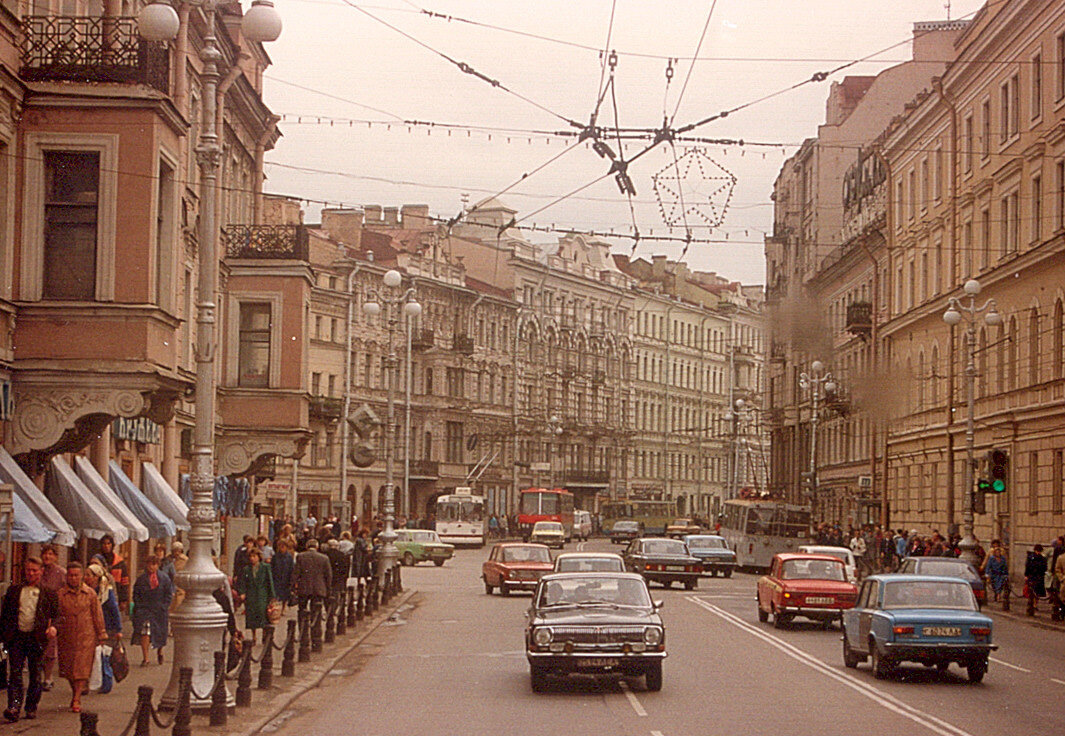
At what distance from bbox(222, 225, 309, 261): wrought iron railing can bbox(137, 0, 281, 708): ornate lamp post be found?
75.6 feet

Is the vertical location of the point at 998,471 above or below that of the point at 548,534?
above

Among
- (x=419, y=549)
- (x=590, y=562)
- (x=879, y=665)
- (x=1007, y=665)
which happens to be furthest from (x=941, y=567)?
(x=419, y=549)

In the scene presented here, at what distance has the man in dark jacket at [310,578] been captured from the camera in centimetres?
2967

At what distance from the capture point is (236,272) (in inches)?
1613

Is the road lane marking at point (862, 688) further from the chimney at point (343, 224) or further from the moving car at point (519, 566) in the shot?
the chimney at point (343, 224)

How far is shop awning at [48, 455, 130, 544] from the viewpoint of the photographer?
85.4 ft

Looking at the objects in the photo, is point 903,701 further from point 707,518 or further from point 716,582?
point 707,518

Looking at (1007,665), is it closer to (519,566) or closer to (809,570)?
(809,570)

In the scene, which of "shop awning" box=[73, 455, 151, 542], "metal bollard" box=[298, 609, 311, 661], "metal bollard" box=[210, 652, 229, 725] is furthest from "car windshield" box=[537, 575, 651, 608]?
"shop awning" box=[73, 455, 151, 542]

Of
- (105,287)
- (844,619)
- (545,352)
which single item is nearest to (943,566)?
(844,619)

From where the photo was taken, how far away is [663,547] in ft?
162

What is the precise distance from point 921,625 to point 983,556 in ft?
83.1

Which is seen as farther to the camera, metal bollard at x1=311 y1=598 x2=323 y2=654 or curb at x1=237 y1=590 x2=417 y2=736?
metal bollard at x1=311 y1=598 x2=323 y2=654

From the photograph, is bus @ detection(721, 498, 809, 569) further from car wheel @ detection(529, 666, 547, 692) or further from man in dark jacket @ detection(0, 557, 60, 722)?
man in dark jacket @ detection(0, 557, 60, 722)
